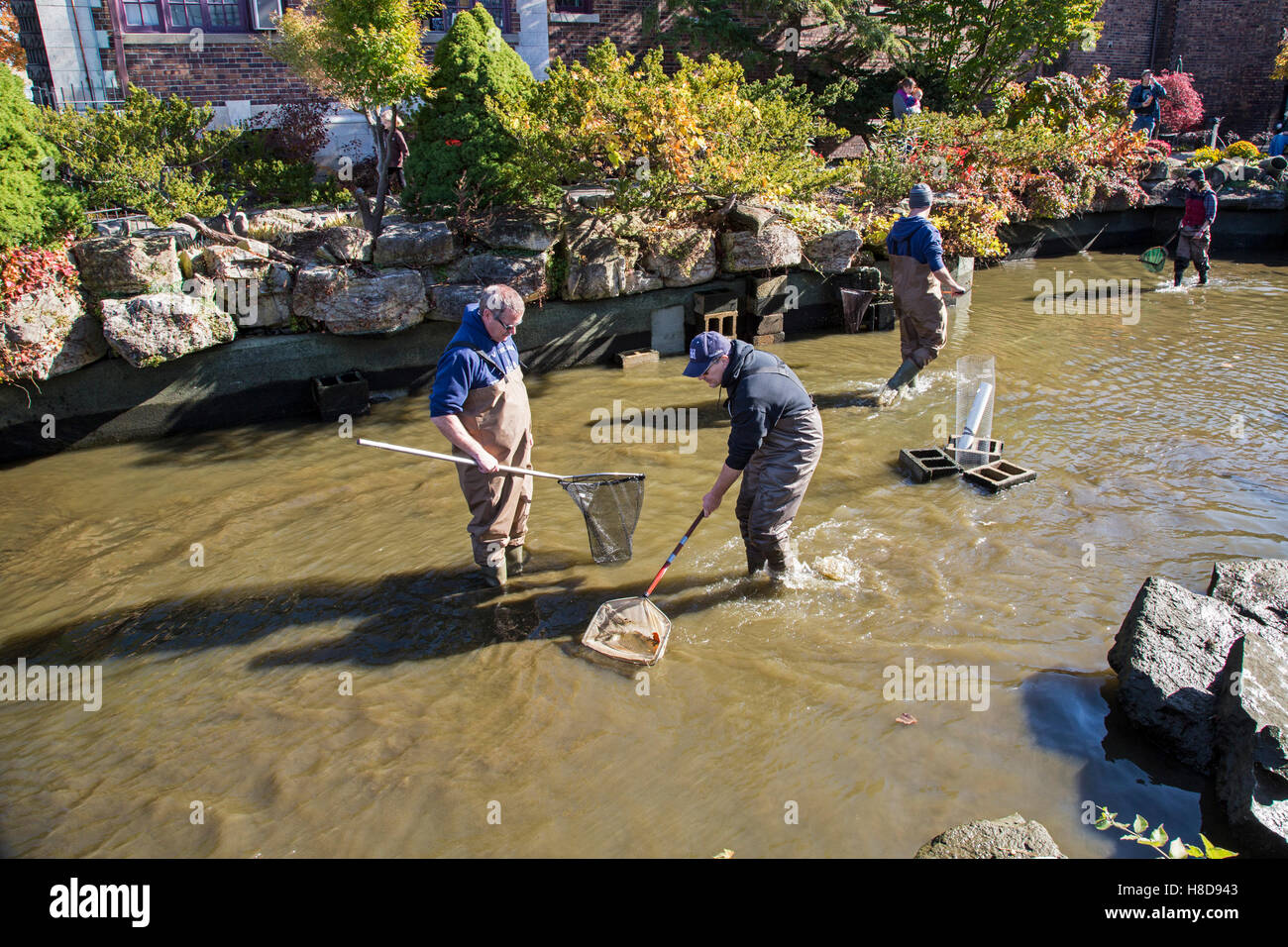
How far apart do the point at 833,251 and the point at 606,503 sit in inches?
257

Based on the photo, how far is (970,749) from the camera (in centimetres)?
407

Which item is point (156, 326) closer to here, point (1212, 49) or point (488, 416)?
point (488, 416)

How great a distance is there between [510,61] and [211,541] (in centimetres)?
667

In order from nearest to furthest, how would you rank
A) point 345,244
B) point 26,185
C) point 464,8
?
point 26,185 → point 345,244 → point 464,8

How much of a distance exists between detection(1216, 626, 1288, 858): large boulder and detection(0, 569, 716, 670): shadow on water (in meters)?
3.24

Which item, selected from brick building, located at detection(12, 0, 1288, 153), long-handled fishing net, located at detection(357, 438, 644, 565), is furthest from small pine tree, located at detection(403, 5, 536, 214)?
long-handled fishing net, located at detection(357, 438, 644, 565)

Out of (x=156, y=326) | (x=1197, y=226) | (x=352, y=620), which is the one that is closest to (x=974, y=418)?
(x=352, y=620)

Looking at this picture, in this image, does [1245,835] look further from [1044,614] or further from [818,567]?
[818,567]

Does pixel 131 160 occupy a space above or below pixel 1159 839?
above

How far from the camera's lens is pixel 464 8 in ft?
49.4

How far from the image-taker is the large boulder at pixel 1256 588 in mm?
4488

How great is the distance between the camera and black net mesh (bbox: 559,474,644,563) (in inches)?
209

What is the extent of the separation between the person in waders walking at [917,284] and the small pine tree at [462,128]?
4.32 m
